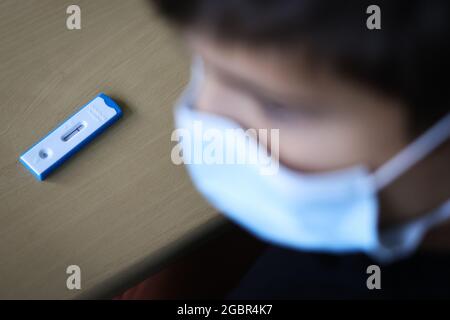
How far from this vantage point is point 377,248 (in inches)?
23.0

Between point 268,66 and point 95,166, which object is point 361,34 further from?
point 95,166

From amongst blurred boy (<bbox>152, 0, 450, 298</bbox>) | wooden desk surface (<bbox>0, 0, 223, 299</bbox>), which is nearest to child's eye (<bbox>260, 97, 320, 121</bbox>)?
blurred boy (<bbox>152, 0, 450, 298</bbox>)

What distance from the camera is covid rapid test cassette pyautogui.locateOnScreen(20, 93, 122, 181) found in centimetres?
61

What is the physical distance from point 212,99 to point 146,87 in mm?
164

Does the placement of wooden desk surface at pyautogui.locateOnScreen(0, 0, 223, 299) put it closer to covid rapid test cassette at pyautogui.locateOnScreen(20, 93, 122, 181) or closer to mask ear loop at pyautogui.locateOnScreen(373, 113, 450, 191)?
covid rapid test cassette at pyautogui.locateOnScreen(20, 93, 122, 181)

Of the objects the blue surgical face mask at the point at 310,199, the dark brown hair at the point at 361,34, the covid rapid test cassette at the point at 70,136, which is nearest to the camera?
the dark brown hair at the point at 361,34

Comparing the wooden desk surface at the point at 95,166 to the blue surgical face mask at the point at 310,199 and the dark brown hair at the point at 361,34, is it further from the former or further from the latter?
the dark brown hair at the point at 361,34

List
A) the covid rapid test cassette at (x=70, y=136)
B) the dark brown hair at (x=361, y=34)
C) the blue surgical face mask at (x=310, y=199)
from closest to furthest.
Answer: the dark brown hair at (x=361, y=34)
the blue surgical face mask at (x=310, y=199)
the covid rapid test cassette at (x=70, y=136)

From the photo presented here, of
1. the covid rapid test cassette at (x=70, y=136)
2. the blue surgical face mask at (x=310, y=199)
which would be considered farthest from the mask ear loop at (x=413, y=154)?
the covid rapid test cassette at (x=70, y=136)

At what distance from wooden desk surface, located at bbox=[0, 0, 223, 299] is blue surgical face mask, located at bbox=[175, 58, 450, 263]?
0.11 feet

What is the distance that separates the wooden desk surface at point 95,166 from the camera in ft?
1.90

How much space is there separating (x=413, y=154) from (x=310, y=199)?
105mm

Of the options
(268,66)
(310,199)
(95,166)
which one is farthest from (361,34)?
(95,166)
